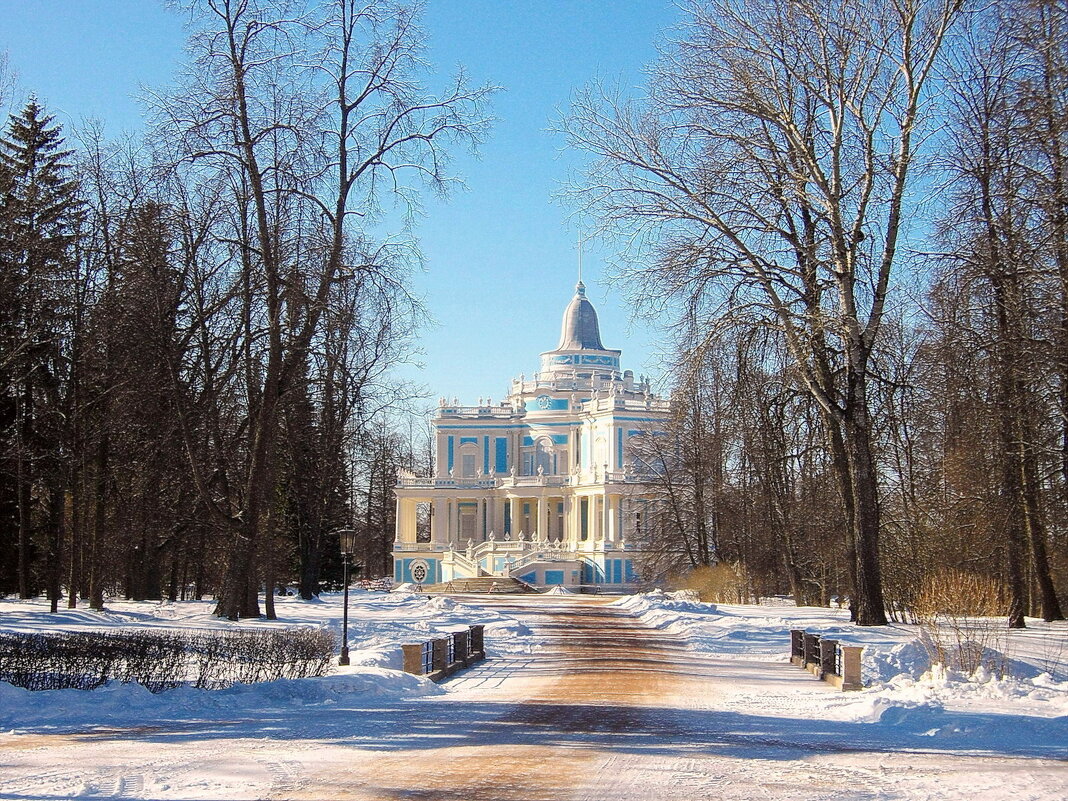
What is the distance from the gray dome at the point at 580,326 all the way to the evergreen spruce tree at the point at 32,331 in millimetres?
47903

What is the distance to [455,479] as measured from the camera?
76.4 m

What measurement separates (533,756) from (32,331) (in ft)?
56.5

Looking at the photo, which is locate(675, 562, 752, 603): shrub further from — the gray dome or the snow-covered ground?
the gray dome

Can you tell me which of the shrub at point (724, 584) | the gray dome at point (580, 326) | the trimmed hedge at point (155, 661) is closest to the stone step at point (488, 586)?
the shrub at point (724, 584)

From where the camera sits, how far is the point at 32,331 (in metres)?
23.8

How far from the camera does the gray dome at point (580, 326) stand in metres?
83.6

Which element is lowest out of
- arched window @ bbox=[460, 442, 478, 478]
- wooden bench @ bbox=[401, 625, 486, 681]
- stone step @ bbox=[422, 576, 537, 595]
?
stone step @ bbox=[422, 576, 537, 595]

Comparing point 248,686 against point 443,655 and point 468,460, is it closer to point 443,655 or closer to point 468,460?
point 443,655

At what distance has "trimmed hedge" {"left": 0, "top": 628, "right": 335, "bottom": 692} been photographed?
563 inches

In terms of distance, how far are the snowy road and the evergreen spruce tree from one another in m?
11.1

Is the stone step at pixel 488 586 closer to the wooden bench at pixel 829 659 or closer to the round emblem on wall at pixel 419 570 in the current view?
the round emblem on wall at pixel 419 570

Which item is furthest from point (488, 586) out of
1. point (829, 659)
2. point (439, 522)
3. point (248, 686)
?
point (248, 686)

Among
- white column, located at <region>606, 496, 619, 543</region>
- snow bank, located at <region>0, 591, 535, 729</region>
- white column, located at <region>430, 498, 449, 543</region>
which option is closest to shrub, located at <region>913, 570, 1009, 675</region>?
snow bank, located at <region>0, 591, 535, 729</region>

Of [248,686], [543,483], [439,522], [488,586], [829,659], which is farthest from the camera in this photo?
[439,522]
